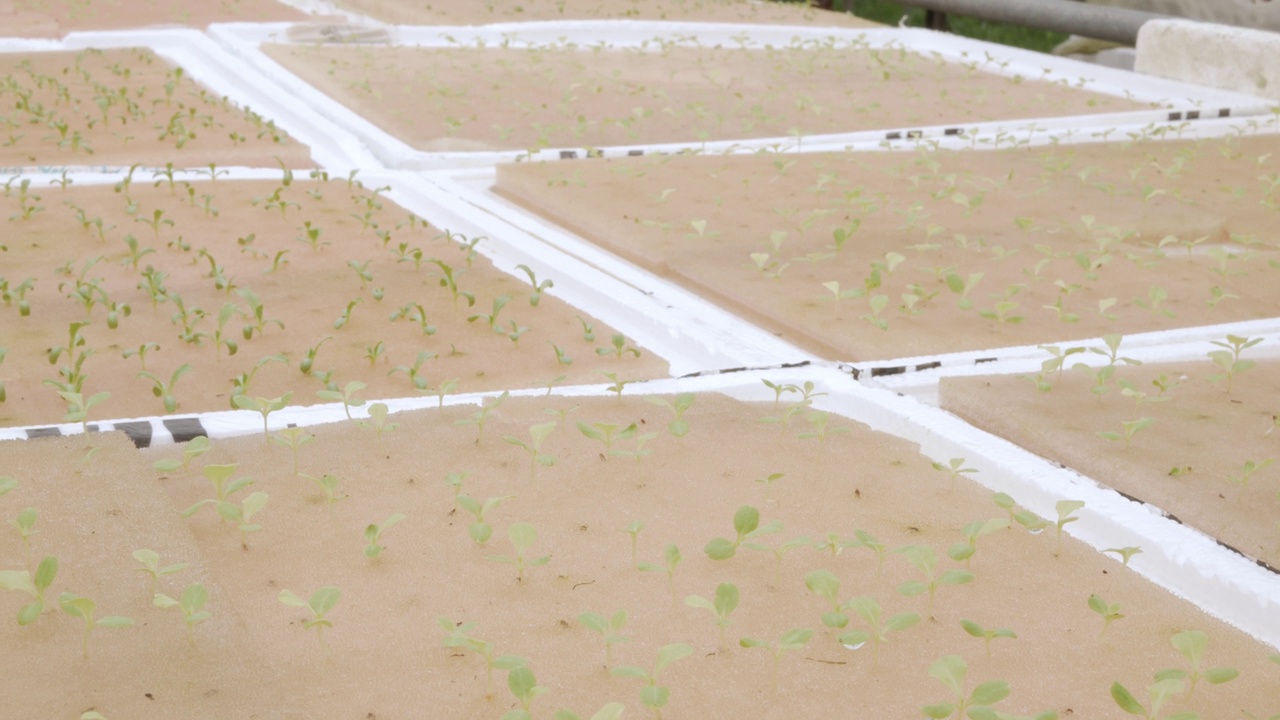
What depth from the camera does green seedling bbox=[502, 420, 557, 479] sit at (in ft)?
6.41

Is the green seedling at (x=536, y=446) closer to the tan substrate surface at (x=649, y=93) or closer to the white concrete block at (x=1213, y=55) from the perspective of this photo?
the tan substrate surface at (x=649, y=93)

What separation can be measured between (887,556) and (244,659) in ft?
2.77

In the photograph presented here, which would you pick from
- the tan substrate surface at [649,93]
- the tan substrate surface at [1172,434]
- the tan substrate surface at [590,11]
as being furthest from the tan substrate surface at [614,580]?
the tan substrate surface at [590,11]

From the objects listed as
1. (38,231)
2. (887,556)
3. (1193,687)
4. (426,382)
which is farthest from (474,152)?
(1193,687)

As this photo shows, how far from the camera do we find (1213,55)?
630cm

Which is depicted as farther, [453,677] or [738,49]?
[738,49]

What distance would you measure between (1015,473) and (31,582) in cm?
141

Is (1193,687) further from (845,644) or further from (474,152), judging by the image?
(474,152)

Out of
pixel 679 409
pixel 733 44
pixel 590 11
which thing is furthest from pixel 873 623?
pixel 590 11

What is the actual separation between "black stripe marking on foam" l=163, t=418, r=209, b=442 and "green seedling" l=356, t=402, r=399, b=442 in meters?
0.25

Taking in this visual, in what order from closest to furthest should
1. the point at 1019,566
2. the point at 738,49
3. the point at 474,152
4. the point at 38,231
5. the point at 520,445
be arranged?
the point at 1019,566 < the point at 520,445 < the point at 38,231 < the point at 474,152 < the point at 738,49

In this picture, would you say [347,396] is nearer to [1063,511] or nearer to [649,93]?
[1063,511]

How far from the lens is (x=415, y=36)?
A: 736cm

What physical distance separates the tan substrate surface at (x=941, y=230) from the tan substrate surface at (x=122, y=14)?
401 centimetres
